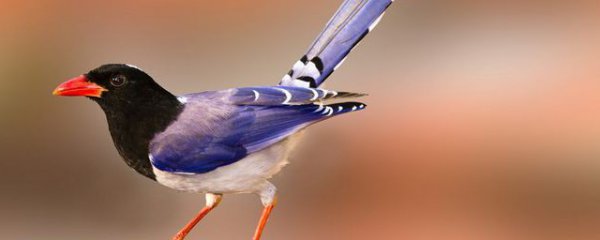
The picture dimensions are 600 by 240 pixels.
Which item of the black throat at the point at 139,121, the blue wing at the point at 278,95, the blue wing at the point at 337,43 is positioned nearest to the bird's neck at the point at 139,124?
the black throat at the point at 139,121

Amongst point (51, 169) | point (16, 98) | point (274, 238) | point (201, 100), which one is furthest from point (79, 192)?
point (201, 100)

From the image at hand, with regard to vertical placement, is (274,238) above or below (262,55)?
below

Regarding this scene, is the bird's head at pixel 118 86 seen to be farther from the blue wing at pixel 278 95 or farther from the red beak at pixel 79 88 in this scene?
the blue wing at pixel 278 95

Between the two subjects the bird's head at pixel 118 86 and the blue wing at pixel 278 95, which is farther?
the blue wing at pixel 278 95

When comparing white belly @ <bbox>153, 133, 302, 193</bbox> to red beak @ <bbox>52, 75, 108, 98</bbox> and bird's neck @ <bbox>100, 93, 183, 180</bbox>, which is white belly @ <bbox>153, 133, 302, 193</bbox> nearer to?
bird's neck @ <bbox>100, 93, 183, 180</bbox>

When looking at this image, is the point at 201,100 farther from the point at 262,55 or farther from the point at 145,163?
the point at 262,55

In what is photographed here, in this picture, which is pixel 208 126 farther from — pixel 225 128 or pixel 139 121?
pixel 139 121

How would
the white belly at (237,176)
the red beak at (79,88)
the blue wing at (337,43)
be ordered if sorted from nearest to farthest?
1. the red beak at (79,88)
2. the white belly at (237,176)
3. the blue wing at (337,43)
